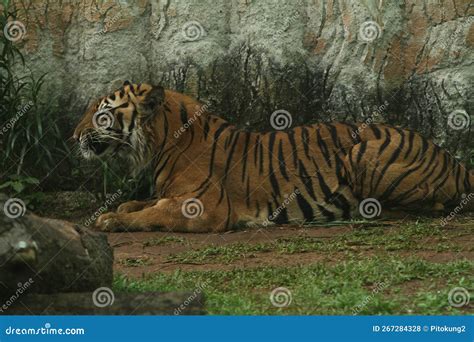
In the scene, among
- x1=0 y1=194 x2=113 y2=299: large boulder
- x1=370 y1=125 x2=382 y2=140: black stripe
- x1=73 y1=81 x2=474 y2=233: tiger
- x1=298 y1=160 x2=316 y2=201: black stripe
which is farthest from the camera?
x1=370 y1=125 x2=382 y2=140: black stripe

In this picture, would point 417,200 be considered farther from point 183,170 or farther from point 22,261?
point 22,261

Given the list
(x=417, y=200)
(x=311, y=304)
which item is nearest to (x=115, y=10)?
(x=417, y=200)

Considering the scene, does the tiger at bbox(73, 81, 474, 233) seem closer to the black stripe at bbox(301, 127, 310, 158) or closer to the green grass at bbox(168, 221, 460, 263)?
the black stripe at bbox(301, 127, 310, 158)

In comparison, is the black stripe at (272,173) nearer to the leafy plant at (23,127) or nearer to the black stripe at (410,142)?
the black stripe at (410,142)

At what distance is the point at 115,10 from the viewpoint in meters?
11.2

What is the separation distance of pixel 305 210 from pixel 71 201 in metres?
2.78

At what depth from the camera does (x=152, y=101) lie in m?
9.71

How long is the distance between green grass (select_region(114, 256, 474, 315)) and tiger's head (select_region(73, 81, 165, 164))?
110 inches

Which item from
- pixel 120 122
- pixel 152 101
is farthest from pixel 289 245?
pixel 120 122

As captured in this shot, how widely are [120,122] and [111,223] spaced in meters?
1.15

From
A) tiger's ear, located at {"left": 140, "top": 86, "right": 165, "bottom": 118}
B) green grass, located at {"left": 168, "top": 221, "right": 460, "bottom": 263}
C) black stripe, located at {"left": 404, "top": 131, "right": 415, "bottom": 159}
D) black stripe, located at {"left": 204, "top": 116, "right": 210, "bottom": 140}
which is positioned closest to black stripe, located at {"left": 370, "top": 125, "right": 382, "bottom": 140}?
black stripe, located at {"left": 404, "top": 131, "right": 415, "bottom": 159}

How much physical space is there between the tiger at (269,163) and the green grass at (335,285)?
2.14m

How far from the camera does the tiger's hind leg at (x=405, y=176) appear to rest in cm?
962

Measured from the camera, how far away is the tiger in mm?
9617
